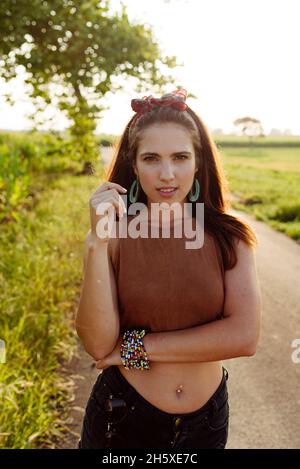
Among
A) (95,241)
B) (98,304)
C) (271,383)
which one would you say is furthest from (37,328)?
(95,241)

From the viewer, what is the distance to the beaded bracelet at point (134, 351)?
1830 mm

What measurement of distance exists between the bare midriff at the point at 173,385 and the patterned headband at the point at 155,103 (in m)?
0.92

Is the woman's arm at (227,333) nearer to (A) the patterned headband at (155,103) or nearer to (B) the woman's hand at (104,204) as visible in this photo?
(B) the woman's hand at (104,204)

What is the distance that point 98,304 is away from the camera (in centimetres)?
176

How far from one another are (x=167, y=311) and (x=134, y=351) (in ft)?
0.61

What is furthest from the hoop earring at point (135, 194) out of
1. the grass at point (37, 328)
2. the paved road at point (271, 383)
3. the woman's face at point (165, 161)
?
the grass at point (37, 328)

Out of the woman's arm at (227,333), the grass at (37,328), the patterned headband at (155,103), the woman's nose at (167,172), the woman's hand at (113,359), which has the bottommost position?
the grass at (37,328)

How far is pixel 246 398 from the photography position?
3945 mm

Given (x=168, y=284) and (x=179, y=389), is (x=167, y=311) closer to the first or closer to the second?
(x=168, y=284)

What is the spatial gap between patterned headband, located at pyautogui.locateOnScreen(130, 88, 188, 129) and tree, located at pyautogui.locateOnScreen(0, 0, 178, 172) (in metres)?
2.75

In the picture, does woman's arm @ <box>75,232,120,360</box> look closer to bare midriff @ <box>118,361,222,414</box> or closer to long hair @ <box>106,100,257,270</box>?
bare midriff @ <box>118,361,222,414</box>

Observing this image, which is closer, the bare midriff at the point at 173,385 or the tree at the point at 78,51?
the bare midriff at the point at 173,385

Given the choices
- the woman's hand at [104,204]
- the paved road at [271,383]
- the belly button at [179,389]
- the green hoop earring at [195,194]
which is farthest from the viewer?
the paved road at [271,383]
